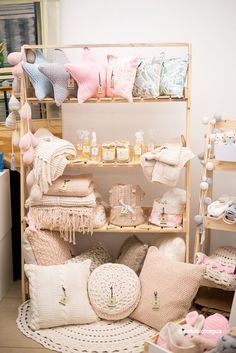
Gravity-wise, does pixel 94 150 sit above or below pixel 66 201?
above

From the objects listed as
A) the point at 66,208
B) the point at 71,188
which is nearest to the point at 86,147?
the point at 71,188

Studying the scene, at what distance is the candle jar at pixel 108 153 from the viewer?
9.04ft

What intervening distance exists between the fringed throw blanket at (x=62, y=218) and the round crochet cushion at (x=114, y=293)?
31cm

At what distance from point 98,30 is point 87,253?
1378 mm

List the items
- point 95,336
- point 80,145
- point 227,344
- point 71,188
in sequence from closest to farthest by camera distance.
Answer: point 227,344 → point 95,336 → point 71,188 → point 80,145

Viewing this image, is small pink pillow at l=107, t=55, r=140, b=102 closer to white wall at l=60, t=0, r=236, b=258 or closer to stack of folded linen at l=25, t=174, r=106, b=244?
white wall at l=60, t=0, r=236, b=258

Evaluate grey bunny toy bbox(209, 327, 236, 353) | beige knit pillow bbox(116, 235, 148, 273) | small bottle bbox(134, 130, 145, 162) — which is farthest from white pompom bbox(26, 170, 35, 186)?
grey bunny toy bbox(209, 327, 236, 353)

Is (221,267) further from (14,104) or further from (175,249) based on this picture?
(14,104)

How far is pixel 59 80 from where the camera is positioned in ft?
8.64

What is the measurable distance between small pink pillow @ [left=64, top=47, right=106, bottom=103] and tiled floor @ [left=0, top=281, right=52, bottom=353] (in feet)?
4.17

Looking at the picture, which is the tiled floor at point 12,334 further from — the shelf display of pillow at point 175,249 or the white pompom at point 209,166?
the white pompom at point 209,166

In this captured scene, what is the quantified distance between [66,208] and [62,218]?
0.20 feet

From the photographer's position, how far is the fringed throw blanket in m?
2.74

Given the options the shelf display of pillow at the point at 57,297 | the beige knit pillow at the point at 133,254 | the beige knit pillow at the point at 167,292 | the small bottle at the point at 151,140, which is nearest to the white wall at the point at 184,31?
the small bottle at the point at 151,140
